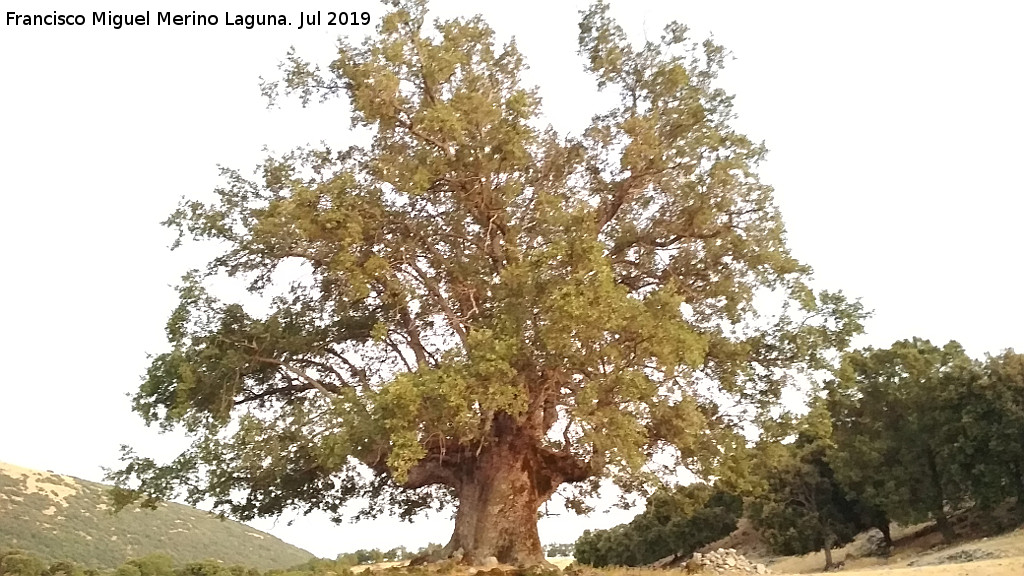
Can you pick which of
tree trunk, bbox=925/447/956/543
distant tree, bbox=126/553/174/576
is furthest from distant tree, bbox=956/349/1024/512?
distant tree, bbox=126/553/174/576

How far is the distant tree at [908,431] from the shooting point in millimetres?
28484

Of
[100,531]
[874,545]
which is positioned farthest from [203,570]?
[874,545]

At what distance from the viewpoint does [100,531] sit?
2108 cm

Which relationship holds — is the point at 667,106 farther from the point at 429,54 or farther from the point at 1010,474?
the point at 1010,474

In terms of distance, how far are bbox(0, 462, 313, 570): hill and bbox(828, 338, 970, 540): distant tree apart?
2094cm

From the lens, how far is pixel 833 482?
34.8 metres

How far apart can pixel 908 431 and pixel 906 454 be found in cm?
91

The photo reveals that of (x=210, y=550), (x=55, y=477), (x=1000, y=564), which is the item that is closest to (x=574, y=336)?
(x=1000, y=564)

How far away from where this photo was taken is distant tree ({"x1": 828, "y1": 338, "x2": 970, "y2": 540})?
1121 inches

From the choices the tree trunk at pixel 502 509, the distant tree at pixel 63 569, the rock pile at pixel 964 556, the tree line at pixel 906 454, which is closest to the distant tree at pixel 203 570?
the distant tree at pixel 63 569

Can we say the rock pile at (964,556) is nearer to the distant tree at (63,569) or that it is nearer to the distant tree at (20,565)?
the distant tree at (63,569)

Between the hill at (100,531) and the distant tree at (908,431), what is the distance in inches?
824

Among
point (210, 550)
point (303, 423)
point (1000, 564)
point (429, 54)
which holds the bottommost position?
point (1000, 564)

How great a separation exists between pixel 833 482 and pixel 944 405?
7672mm
